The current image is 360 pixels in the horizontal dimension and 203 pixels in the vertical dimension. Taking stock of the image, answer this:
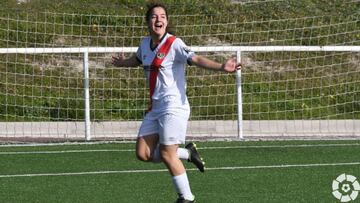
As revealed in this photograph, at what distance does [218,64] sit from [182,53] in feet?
1.57

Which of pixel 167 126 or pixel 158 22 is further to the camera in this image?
pixel 158 22

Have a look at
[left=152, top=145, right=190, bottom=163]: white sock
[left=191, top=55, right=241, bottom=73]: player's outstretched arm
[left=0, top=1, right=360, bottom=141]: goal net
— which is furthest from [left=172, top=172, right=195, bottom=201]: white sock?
[left=0, top=1, right=360, bottom=141]: goal net

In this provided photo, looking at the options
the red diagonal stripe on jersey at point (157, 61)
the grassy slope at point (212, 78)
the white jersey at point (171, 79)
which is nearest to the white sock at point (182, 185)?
the white jersey at point (171, 79)

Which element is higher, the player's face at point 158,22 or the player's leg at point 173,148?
the player's face at point 158,22

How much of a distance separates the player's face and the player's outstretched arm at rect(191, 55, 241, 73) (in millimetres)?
418

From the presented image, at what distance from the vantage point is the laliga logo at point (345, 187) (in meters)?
9.66

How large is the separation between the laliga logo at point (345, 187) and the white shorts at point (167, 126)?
1.75 metres

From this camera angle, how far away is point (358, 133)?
16609 millimetres

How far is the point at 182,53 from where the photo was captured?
9.03 meters

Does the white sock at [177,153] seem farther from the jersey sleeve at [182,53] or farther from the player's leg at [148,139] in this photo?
the jersey sleeve at [182,53]

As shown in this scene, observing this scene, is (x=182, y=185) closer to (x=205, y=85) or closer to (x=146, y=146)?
(x=146, y=146)

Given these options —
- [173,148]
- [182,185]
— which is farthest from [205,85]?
[182,185]

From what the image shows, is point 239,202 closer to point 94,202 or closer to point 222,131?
point 94,202

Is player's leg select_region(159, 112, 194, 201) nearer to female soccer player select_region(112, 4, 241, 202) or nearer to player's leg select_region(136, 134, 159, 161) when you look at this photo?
female soccer player select_region(112, 4, 241, 202)
